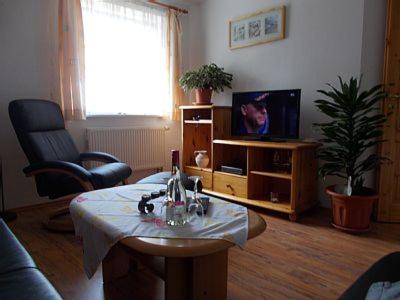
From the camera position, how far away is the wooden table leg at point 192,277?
124 cm

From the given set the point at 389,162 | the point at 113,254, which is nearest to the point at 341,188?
the point at 389,162

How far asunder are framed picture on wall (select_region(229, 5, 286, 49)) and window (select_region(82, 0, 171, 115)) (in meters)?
0.89

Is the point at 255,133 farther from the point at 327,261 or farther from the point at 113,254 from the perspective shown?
the point at 113,254

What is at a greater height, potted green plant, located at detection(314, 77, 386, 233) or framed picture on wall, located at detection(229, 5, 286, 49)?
framed picture on wall, located at detection(229, 5, 286, 49)

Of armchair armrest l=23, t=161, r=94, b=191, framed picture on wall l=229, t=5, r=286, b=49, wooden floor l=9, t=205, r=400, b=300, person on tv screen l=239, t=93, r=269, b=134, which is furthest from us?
framed picture on wall l=229, t=5, r=286, b=49

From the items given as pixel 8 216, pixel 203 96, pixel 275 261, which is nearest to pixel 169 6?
pixel 203 96

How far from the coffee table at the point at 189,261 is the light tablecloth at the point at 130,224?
4 cm

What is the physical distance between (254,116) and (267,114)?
147 millimetres

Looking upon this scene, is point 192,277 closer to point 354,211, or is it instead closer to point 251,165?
point 354,211

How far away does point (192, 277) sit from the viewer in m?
1.25

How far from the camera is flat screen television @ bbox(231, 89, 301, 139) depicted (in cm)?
278

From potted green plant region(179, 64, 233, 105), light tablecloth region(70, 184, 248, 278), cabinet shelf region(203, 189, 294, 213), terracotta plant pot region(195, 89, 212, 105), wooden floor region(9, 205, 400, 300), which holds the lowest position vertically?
wooden floor region(9, 205, 400, 300)

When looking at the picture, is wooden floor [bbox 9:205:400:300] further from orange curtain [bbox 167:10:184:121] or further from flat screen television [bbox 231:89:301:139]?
orange curtain [bbox 167:10:184:121]

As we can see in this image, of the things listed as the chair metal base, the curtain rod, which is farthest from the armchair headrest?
the curtain rod
